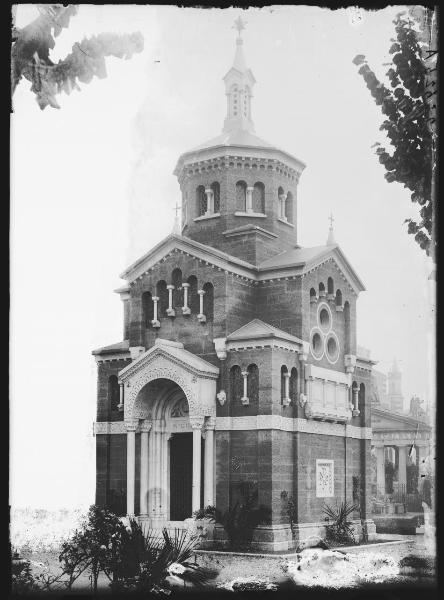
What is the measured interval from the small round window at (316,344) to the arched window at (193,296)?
3854mm

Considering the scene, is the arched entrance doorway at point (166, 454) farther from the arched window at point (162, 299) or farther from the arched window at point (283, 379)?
the arched window at point (283, 379)

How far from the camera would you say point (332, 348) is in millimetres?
28359

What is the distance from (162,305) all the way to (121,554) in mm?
12166

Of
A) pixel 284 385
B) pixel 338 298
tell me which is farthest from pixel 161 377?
pixel 338 298

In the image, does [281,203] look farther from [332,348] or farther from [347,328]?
[332,348]

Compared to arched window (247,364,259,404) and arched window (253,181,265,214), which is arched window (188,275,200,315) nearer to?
arched window (247,364,259,404)

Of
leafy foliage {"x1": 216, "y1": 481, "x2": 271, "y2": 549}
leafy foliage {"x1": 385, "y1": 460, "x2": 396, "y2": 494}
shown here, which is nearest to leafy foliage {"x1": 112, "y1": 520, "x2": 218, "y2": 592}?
leafy foliage {"x1": 216, "y1": 481, "x2": 271, "y2": 549}

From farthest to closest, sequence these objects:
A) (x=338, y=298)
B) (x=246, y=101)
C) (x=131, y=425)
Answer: (x=246, y=101) → (x=338, y=298) → (x=131, y=425)

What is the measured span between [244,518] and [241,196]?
1095 centimetres

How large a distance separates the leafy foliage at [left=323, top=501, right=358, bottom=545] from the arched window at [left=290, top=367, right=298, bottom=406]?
3.77 m

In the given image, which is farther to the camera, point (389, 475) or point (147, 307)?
point (389, 475)

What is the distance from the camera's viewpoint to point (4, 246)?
994cm

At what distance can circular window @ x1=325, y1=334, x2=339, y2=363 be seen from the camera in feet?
92.3

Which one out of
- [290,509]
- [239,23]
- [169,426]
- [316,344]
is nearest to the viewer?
[239,23]
